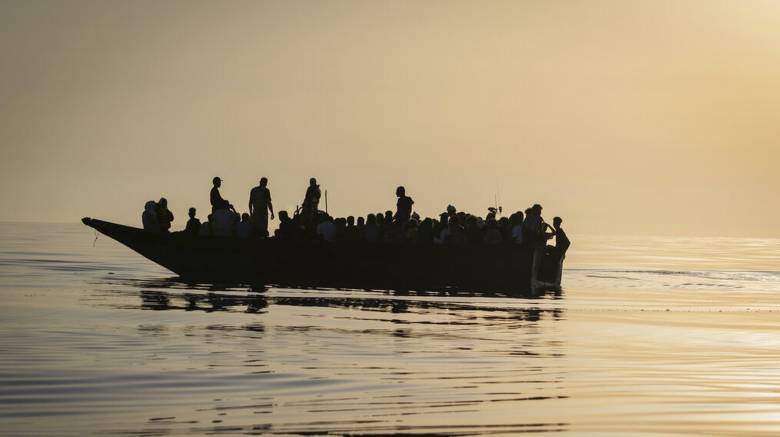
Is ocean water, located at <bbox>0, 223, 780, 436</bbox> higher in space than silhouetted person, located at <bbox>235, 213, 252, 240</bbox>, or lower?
lower

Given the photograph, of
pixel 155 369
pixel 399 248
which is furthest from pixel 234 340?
pixel 399 248

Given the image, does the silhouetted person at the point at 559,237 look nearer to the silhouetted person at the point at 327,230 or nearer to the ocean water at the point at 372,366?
the silhouetted person at the point at 327,230

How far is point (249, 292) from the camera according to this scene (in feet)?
109

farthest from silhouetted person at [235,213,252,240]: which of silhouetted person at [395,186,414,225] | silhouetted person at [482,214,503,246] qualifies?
silhouetted person at [482,214,503,246]

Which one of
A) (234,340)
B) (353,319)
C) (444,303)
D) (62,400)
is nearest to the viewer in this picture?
(62,400)

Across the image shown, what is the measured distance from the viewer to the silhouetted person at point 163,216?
3967 cm

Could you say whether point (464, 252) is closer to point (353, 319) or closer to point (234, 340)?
point (353, 319)

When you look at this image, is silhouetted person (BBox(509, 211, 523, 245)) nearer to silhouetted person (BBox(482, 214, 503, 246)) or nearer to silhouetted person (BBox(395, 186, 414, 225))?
silhouetted person (BBox(482, 214, 503, 246))

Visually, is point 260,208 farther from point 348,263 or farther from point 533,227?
point 533,227

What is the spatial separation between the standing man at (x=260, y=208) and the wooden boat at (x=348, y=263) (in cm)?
37

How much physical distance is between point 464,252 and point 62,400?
2556cm

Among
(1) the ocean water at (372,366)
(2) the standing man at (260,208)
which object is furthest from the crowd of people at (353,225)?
(1) the ocean water at (372,366)

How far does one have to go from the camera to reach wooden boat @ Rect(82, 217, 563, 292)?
38125mm

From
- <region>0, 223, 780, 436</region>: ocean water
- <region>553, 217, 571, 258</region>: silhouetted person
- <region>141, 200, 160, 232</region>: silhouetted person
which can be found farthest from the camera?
<region>553, 217, 571, 258</region>: silhouetted person
